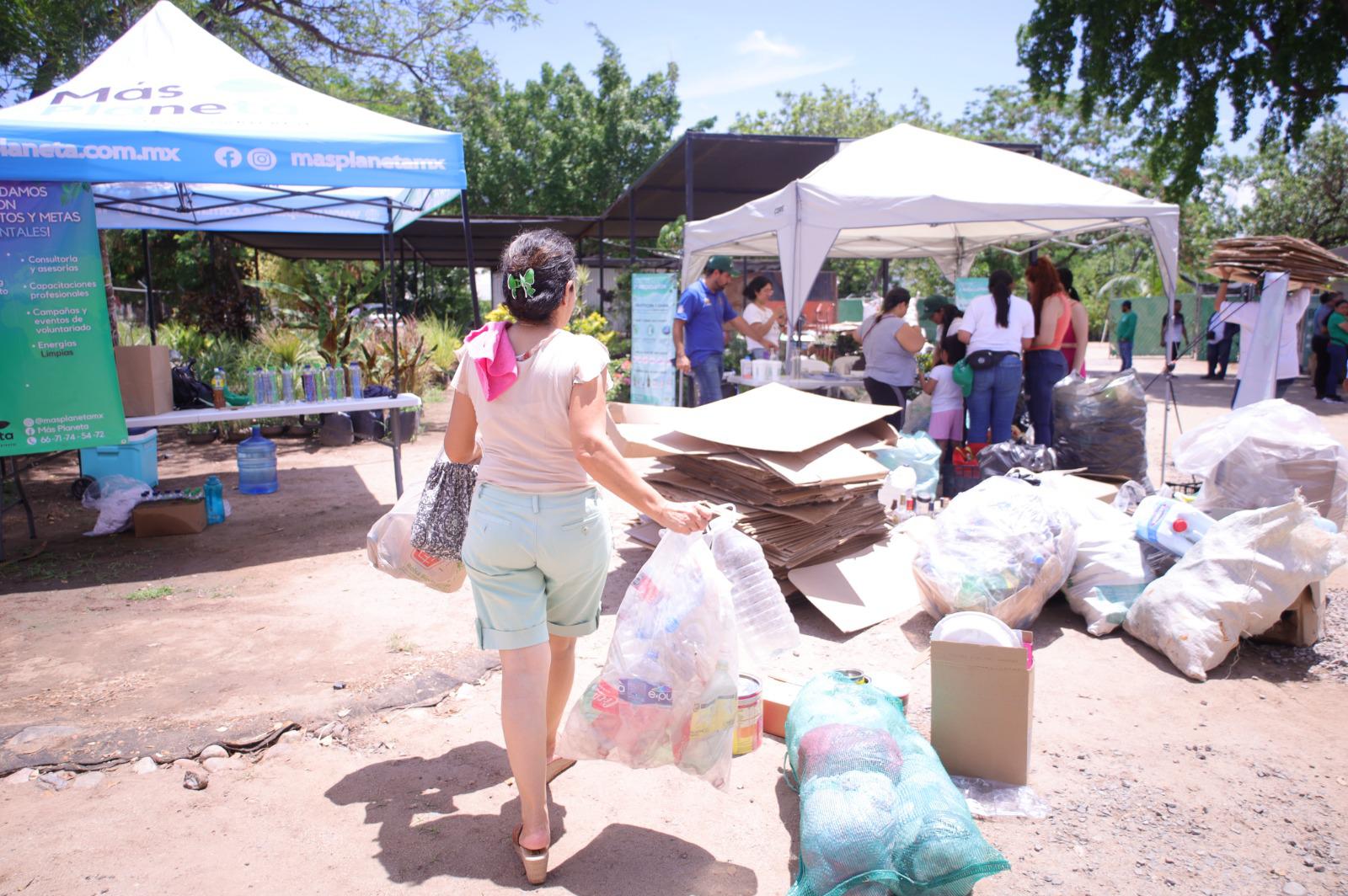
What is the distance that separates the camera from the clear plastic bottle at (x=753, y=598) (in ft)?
9.11

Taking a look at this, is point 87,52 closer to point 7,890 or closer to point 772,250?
point 772,250

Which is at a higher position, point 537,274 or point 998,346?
point 537,274

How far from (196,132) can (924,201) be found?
16.8ft

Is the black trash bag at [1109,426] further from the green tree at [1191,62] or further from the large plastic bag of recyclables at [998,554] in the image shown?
the green tree at [1191,62]

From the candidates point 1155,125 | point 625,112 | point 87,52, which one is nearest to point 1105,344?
point 1155,125

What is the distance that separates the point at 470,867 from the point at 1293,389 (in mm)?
17176

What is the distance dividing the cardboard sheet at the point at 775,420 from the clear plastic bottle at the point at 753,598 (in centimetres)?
177

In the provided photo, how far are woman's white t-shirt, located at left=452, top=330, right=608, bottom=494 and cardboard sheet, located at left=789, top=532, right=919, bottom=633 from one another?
93.8 inches

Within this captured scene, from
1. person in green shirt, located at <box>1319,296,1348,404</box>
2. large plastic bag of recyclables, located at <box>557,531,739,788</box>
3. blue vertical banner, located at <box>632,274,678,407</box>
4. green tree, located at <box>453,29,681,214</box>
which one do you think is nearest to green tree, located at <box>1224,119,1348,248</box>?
person in green shirt, located at <box>1319,296,1348,404</box>

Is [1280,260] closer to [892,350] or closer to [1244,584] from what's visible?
[892,350]

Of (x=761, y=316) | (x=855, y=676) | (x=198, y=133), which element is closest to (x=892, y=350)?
(x=761, y=316)

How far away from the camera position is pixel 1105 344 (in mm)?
32688

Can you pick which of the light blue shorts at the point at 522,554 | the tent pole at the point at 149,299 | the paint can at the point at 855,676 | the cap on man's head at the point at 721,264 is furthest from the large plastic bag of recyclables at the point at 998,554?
the tent pole at the point at 149,299

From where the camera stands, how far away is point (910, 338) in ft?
24.5
